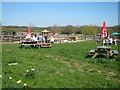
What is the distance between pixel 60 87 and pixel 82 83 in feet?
2.76

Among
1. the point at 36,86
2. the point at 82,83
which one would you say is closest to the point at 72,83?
the point at 82,83

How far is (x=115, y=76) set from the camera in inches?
221

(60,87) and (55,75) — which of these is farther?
(55,75)

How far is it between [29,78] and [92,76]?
96.2 inches

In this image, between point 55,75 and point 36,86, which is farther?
point 55,75

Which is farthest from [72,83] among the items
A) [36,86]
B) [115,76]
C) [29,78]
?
[115,76]

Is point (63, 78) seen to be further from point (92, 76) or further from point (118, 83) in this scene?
point (118, 83)

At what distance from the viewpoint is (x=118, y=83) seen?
4867 mm

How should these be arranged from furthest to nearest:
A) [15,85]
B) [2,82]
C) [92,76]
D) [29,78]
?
1. [92,76]
2. [29,78]
3. [2,82]
4. [15,85]

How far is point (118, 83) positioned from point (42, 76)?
9.09 ft

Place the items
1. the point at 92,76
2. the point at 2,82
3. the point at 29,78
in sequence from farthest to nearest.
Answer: the point at 92,76, the point at 29,78, the point at 2,82

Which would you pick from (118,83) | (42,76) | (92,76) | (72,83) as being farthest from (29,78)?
(118,83)

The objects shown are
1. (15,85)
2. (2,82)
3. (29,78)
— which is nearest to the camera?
(15,85)

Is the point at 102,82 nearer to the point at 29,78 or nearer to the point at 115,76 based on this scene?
the point at 115,76
